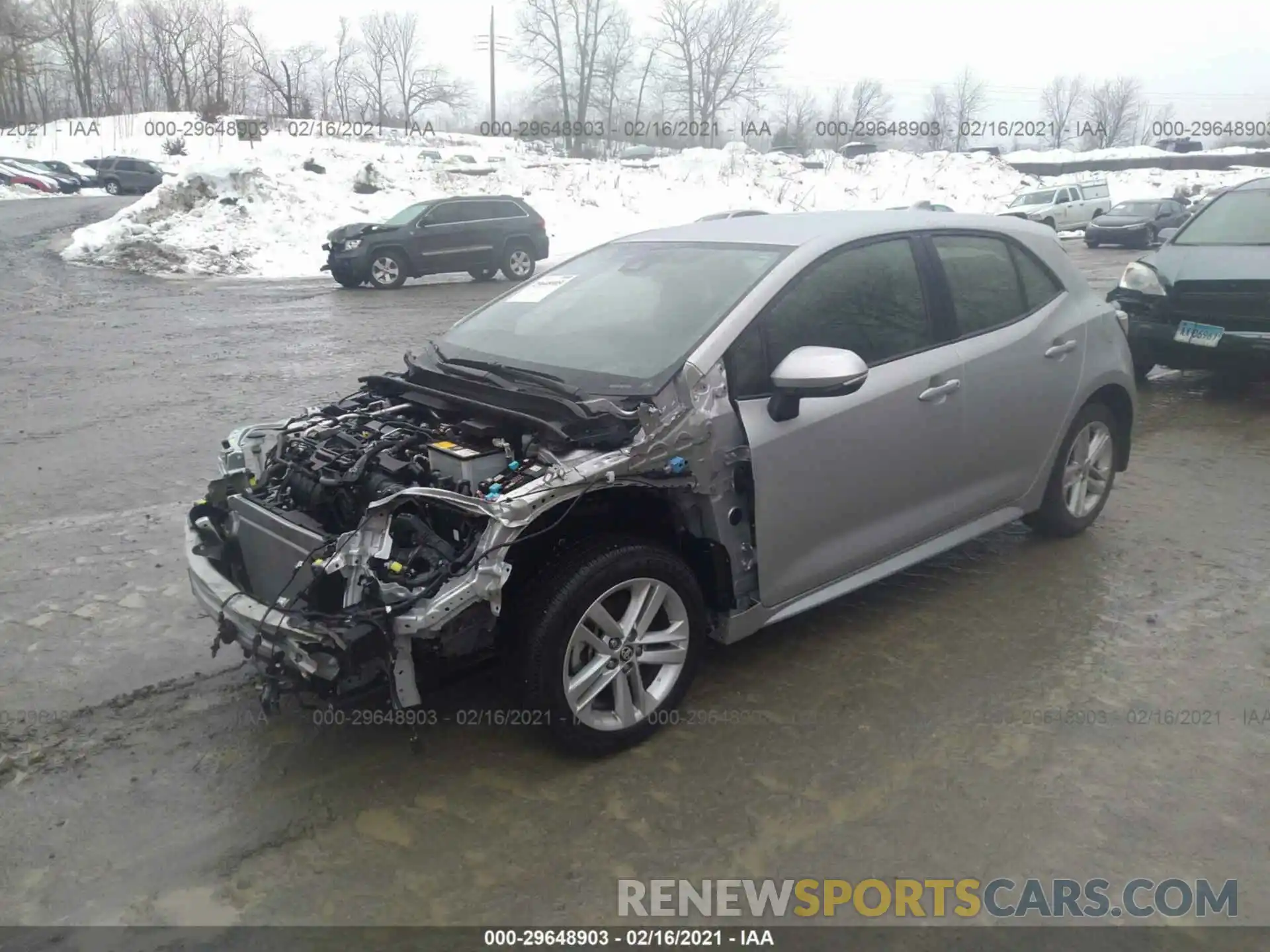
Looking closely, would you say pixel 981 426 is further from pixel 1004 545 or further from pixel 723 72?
pixel 723 72

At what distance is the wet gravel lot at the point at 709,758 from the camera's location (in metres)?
2.81

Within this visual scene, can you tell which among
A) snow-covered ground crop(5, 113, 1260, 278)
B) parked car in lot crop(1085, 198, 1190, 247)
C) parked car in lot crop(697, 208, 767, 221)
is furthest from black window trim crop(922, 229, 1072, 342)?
parked car in lot crop(1085, 198, 1190, 247)

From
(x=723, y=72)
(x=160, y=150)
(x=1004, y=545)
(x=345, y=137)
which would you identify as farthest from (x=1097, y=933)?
(x=723, y=72)

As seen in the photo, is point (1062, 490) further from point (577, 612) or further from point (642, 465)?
point (577, 612)

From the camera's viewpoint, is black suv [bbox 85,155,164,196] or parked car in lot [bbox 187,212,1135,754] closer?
parked car in lot [bbox 187,212,1135,754]

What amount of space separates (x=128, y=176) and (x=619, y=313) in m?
45.8

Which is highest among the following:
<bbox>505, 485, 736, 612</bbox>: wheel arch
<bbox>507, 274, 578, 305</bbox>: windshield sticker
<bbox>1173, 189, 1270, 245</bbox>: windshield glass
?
<bbox>1173, 189, 1270, 245</bbox>: windshield glass

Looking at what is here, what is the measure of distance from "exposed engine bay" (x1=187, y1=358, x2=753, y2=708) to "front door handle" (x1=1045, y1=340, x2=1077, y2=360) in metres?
2.08

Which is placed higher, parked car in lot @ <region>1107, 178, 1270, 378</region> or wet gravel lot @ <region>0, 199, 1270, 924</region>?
parked car in lot @ <region>1107, 178, 1270, 378</region>

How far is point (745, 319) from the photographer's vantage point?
11.9ft

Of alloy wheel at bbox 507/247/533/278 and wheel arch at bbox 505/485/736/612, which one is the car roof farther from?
alloy wheel at bbox 507/247/533/278

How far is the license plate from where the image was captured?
784cm

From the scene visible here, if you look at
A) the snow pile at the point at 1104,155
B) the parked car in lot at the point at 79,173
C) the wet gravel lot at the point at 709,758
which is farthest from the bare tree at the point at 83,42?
the wet gravel lot at the point at 709,758

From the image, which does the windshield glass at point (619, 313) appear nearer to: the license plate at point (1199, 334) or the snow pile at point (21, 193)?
the license plate at point (1199, 334)
